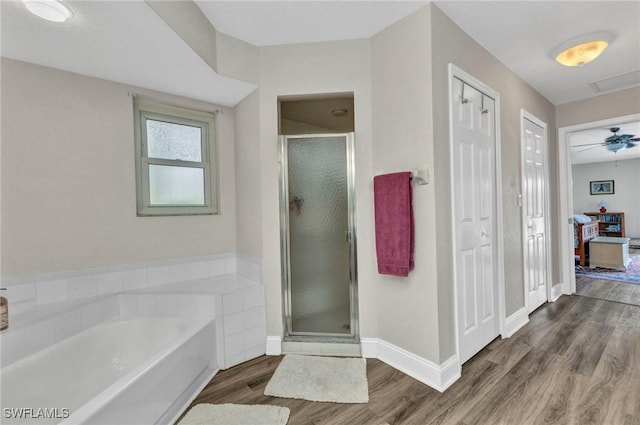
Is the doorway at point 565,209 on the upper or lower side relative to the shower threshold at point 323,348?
upper

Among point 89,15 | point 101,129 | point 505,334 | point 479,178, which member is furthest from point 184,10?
point 505,334

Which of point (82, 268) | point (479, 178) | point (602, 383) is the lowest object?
point (602, 383)

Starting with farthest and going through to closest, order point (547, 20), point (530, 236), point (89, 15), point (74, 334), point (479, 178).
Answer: point (530, 236)
point (479, 178)
point (547, 20)
point (74, 334)
point (89, 15)

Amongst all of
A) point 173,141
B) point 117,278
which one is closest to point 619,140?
point 173,141

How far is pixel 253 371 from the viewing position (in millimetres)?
2094

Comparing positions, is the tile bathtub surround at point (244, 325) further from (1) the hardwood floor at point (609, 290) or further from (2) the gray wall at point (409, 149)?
(1) the hardwood floor at point (609, 290)

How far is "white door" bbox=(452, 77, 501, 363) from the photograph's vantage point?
204 centimetres

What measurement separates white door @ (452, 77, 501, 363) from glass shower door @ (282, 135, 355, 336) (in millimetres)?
811

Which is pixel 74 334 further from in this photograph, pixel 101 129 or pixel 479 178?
pixel 479 178

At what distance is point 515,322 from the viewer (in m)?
2.64

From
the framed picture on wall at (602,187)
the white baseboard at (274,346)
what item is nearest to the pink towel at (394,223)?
the white baseboard at (274,346)

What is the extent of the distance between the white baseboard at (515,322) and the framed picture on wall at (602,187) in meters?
7.98

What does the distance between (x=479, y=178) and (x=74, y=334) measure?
10.3 ft

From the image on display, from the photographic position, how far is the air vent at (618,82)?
2.91 metres
